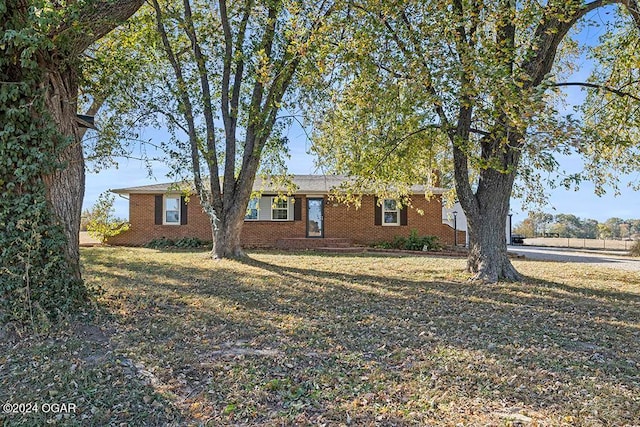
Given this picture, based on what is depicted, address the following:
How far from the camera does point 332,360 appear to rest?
3.80 m

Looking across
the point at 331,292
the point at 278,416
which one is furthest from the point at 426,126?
the point at 278,416

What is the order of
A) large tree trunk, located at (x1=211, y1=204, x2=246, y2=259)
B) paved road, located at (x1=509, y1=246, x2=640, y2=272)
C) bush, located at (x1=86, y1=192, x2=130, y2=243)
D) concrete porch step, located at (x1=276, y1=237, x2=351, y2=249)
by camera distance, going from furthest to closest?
1. concrete porch step, located at (x1=276, y1=237, x2=351, y2=249)
2. paved road, located at (x1=509, y1=246, x2=640, y2=272)
3. large tree trunk, located at (x1=211, y1=204, x2=246, y2=259)
4. bush, located at (x1=86, y1=192, x2=130, y2=243)

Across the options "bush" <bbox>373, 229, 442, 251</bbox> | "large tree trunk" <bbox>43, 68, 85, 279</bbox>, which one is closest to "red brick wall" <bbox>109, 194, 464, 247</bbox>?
"bush" <bbox>373, 229, 442, 251</bbox>

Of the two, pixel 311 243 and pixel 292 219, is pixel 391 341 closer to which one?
pixel 311 243

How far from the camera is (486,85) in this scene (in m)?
5.70

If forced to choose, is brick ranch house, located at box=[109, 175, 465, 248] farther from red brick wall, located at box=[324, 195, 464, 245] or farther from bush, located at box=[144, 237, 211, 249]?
bush, located at box=[144, 237, 211, 249]

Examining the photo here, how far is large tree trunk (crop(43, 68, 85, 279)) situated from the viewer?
4.84 m

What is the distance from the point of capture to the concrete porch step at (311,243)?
54.8ft

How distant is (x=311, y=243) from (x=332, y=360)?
13.0 meters

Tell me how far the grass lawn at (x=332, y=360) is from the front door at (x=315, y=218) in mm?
10365

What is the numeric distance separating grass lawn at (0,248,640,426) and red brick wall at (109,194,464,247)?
10224 millimetres

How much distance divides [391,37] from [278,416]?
20.1 ft

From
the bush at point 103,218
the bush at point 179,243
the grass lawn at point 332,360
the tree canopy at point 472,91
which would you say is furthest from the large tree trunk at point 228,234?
the bush at point 179,243

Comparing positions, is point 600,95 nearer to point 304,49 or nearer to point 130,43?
point 304,49
